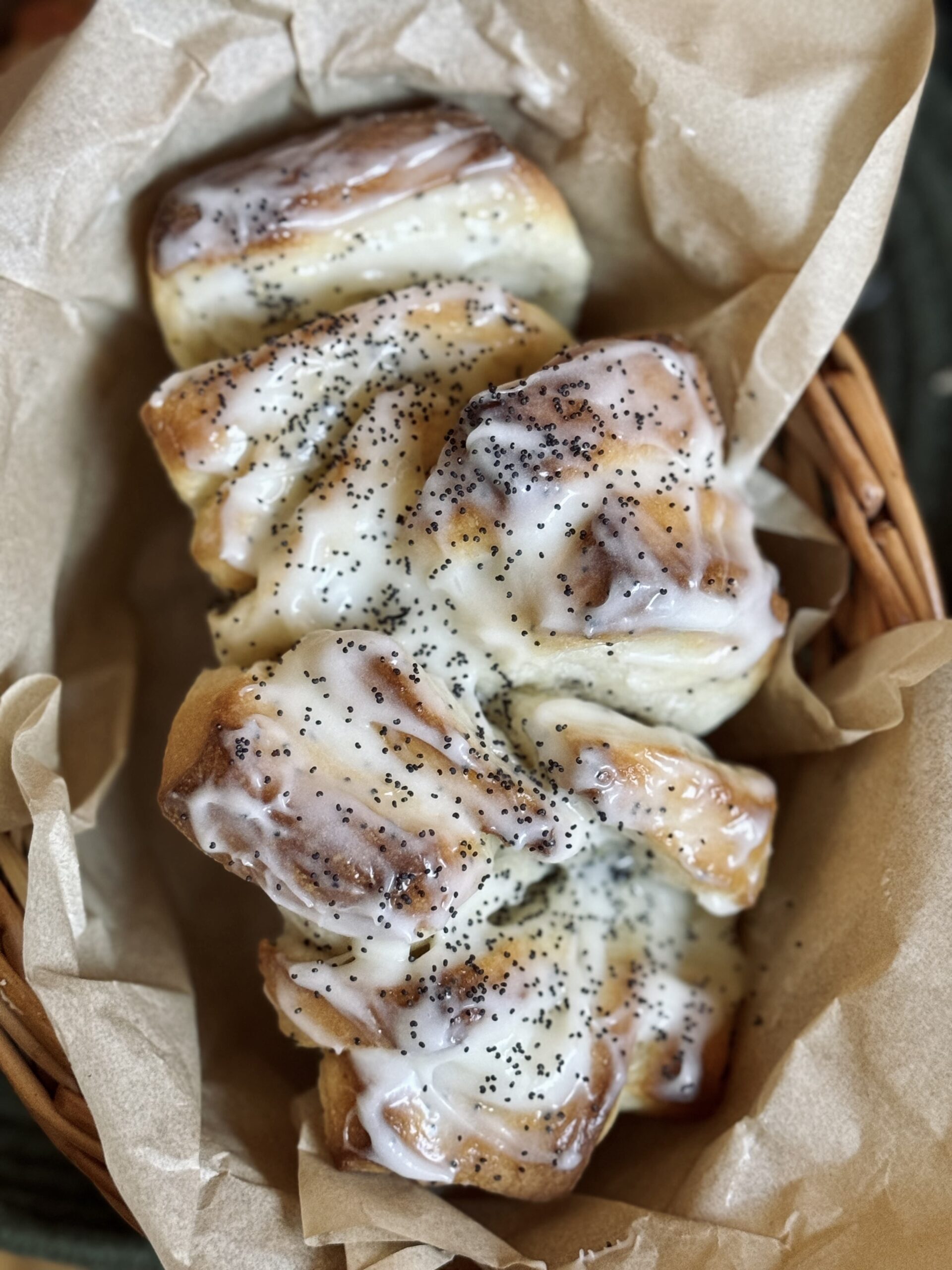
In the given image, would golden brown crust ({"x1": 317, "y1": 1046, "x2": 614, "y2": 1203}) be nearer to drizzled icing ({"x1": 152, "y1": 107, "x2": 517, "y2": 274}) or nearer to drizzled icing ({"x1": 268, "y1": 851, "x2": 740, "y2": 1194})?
drizzled icing ({"x1": 268, "y1": 851, "x2": 740, "y2": 1194})

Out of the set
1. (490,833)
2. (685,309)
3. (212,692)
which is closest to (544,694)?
(490,833)

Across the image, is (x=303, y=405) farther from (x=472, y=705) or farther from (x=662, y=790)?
(x=662, y=790)

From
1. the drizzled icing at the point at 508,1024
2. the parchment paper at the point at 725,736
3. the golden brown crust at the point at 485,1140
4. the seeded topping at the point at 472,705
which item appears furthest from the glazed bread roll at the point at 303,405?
the golden brown crust at the point at 485,1140

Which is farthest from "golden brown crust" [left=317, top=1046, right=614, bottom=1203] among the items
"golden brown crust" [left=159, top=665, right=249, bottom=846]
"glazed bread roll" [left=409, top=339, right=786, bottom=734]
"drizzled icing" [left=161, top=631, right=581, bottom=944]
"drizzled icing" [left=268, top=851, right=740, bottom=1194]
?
"glazed bread roll" [left=409, top=339, right=786, bottom=734]

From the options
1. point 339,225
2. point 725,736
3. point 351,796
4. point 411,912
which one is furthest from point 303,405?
point 725,736

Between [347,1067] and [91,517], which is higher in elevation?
[91,517]

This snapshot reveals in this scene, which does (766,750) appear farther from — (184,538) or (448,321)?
(184,538)
